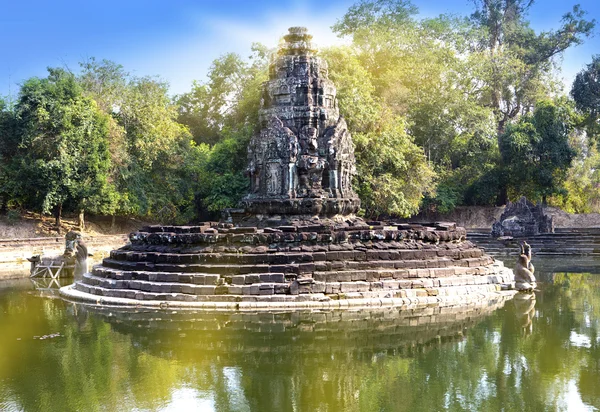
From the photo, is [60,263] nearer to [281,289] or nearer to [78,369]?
[281,289]

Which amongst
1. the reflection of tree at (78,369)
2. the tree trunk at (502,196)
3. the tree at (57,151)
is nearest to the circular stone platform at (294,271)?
the reflection of tree at (78,369)

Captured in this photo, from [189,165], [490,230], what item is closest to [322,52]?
[189,165]

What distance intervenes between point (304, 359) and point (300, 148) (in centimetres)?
855

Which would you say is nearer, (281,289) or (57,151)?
(281,289)

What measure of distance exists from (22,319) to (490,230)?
22.6 meters

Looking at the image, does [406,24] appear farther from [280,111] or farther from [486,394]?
[486,394]

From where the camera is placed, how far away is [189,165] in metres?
32.6

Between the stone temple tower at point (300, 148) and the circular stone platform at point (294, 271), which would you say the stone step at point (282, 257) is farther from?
the stone temple tower at point (300, 148)

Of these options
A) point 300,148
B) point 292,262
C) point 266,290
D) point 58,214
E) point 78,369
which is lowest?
point 78,369

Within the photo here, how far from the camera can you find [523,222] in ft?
88.6

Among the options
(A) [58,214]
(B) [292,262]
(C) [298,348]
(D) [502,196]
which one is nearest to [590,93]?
(D) [502,196]

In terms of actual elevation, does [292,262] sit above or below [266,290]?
above

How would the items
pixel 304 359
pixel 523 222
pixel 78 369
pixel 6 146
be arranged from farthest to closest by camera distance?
pixel 6 146, pixel 523 222, pixel 304 359, pixel 78 369

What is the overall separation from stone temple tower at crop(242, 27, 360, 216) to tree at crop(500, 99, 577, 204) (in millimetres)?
20640
